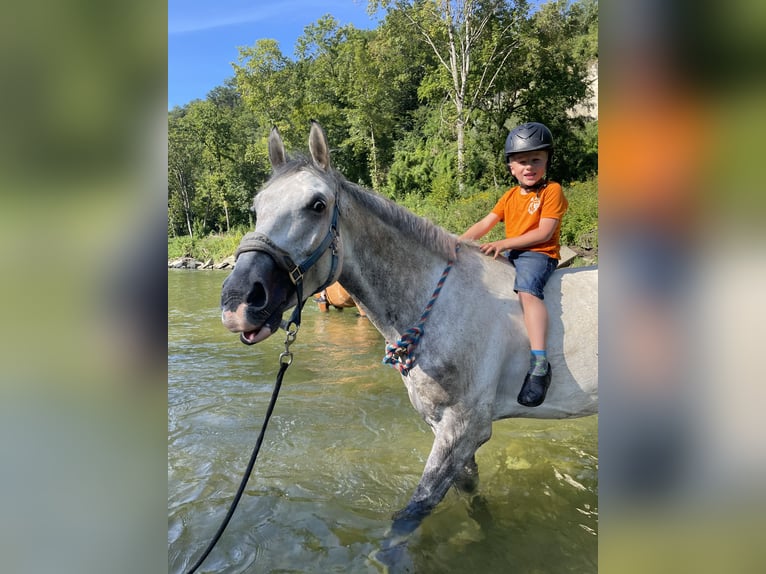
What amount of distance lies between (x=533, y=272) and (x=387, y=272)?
0.92 m

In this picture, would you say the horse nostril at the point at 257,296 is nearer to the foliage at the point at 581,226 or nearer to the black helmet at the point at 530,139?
the black helmet at the point at 530,139

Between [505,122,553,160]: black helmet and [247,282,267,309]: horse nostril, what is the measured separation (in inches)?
72.1

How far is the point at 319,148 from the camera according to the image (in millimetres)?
2381

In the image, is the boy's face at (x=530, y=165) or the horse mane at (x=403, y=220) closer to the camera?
the horse mane at (x=403, y=220)

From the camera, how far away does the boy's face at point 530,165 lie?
9.44 ft

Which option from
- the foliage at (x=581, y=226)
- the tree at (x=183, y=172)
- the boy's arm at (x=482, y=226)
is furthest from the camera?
the tree at (x=183, y=172)

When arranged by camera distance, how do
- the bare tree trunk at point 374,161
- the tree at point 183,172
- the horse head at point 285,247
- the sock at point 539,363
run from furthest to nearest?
1. the tree at point 183,172
2. the bare tree trunk at point 374,161
3. the sock at point 539,363
4. the horse head at point 285,247

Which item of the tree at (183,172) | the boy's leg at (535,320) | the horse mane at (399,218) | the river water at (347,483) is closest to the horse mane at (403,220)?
the horse mane at (399,218)

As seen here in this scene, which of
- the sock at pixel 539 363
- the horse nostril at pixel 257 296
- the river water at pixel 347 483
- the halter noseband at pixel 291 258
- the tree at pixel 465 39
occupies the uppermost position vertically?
the tree at pixel 465 39

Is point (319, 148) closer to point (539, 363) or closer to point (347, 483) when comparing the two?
point (539, 363)

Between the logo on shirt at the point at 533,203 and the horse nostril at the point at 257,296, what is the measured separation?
5.93ft

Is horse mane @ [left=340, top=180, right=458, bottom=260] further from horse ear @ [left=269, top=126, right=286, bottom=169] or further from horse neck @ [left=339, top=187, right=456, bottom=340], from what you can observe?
horse ear @ [left=269, top=126, right=286, bottom=169]
